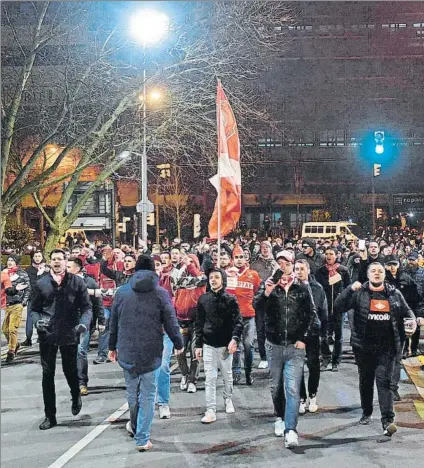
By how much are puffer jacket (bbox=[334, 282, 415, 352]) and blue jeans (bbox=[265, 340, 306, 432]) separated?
2.39 ft

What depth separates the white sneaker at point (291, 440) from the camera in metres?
6.40

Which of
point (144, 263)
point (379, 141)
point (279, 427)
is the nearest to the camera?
point (144, 263)

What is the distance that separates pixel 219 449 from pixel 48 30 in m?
12.2

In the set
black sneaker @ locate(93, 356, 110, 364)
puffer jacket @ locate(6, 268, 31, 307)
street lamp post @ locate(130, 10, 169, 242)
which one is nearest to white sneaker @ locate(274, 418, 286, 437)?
black sneaker @ locate(93, 356, 110, 364)

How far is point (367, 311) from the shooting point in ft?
23.2

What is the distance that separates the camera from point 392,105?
80750mm

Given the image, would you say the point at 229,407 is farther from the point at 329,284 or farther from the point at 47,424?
the point at 329,284

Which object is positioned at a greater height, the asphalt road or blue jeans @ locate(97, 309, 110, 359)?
blue jeans @ locate(97, 309, 110, 359)

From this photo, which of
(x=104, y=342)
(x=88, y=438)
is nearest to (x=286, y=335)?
(x=88, y=438)

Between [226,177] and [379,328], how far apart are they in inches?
159

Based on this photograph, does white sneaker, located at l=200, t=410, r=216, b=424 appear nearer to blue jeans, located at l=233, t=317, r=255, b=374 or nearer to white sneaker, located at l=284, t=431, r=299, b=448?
white sneaker, located at l=284, t=431, r=299, b=448

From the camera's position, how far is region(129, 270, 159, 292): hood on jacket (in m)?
6.40

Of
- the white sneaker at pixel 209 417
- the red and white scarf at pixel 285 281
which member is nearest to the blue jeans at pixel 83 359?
the white sneaker at pixel 209 417

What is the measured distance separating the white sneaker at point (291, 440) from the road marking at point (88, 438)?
68.1 inches
